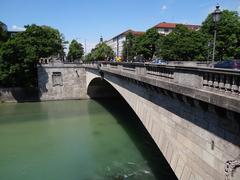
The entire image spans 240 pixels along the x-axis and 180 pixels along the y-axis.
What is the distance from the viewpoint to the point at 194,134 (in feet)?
27.0

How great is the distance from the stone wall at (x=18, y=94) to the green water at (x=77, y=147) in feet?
23.6

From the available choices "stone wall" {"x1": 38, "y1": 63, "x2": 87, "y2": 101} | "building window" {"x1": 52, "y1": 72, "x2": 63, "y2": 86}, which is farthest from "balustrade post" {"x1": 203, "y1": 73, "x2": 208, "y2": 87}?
"building window" {"x1": 52, "y1": 72, "x2": 63, "y2": 86}

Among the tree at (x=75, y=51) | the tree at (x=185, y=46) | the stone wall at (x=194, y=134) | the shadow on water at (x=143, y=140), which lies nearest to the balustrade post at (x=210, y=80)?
the stone wall at (x=194, y=134)

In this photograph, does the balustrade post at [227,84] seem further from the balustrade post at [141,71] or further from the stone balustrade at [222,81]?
the balustrade post at [141,71]

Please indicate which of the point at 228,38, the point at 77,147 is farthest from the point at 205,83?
the point at 228,38

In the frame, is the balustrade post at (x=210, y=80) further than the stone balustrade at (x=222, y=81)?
Yes

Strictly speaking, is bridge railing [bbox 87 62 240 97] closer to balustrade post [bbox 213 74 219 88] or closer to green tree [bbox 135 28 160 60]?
balustrade post [bbox 213 74 219 88]

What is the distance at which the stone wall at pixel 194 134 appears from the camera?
6.53 metres

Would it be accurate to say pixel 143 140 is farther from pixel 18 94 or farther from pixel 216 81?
pixel 18 94

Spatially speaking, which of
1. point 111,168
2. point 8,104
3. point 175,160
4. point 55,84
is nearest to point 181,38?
point 55,84

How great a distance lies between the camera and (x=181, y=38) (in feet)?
151

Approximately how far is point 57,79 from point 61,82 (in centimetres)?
79

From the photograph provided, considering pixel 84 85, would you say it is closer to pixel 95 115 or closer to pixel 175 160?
pixel 95 115

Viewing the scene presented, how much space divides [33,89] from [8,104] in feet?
14.7
